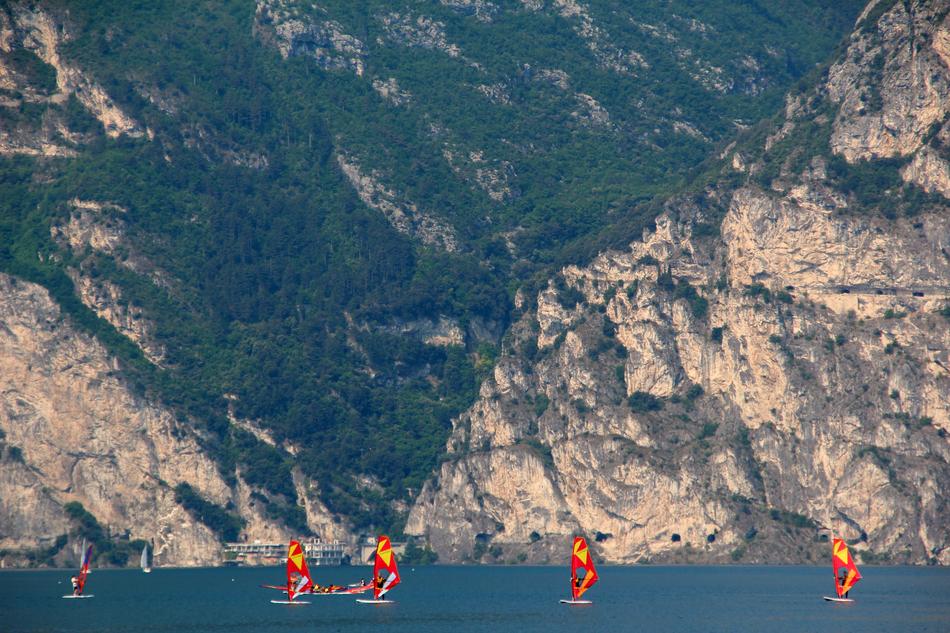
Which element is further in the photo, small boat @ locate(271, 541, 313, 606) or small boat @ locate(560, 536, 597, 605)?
small boat @ locate(271, 541, 313, 606)

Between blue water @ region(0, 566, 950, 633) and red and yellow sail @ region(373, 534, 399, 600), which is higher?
red and yellow sail @ region(373, 534, 399, 600)

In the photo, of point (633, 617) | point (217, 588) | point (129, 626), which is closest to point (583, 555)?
point (633, 617)

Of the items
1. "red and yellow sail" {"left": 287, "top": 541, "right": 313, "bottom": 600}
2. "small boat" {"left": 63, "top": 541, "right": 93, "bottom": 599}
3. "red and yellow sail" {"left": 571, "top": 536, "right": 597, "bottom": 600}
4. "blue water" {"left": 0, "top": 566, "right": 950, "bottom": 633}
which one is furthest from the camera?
"small boat" {"left": 63, "top": 541, "right": 93, "bottom": 599}

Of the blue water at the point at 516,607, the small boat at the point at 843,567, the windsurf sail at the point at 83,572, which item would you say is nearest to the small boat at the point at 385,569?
the blue water at the point at 516,607

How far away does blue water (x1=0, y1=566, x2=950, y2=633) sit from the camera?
Result: 138125 mm

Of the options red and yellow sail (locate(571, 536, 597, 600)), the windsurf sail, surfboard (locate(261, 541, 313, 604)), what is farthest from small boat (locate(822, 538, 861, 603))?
the windsurf sail

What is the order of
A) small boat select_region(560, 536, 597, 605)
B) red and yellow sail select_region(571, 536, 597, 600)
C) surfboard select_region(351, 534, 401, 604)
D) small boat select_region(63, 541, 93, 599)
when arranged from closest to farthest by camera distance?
red and yellow sail select_region(571, 536, 597, 600), small boat select_region(560, 536, 597, 605), surfboard select_region(351, 534, 401, 604), small boat select_region(63, 541, 93, 599)

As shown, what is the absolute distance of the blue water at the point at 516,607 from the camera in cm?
13812

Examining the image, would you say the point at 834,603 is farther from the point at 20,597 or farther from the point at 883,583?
the point at 20,597

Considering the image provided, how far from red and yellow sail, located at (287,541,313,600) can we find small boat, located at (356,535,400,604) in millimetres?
4519

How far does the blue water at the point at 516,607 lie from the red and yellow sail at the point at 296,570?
220 centimetres

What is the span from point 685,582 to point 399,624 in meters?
50.7

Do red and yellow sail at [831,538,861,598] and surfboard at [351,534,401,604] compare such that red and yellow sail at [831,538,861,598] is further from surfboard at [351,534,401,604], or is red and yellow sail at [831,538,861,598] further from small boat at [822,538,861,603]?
surfboard at [351,534,401,604]

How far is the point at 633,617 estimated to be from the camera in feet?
474
